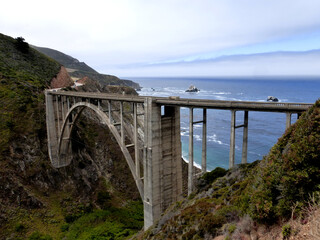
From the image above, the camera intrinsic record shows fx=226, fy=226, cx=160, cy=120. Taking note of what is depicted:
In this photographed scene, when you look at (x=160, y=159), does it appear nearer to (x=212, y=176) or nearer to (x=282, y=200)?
(x=212, y=176)

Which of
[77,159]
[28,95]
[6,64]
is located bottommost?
[77,159]

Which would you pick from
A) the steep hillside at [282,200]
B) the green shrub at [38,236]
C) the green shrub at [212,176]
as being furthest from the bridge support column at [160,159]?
the green shrub at [38,236]

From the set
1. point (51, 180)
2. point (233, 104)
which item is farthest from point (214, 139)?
point (233, 104)

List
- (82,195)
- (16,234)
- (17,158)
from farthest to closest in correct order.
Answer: (82,195) → (17,158) → (16,234)

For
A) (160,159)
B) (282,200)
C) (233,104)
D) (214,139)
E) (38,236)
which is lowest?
(38,236)

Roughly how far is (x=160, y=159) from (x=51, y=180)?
68.0 ft

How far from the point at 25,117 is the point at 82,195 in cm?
1460

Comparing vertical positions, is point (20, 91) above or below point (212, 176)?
above

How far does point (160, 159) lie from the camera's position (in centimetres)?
2020

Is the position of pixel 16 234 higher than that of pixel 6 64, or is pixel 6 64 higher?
pixel 6 64

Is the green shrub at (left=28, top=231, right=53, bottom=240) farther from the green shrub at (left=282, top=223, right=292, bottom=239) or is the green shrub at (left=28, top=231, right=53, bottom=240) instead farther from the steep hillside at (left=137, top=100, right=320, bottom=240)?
the green shrub at (left=282, top=223, right=292, bottom=239)

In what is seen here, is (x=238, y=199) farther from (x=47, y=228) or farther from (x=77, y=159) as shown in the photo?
(x=77, y=159)

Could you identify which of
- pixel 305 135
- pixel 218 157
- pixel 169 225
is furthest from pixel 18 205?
pixel 218 157

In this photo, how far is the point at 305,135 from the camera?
8.97 meters
